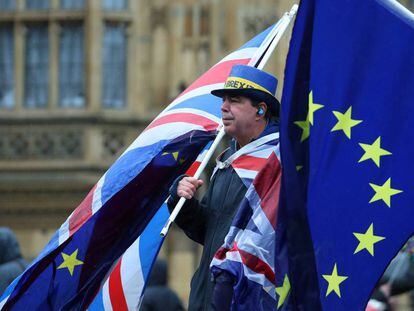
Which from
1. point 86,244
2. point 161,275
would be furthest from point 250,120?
point 161,275

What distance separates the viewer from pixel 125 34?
610 inches

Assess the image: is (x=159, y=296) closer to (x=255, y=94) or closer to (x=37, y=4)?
(x=255, y=94)

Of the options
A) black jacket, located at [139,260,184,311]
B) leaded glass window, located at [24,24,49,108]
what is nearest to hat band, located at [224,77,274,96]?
black jacket, located at [139,260,184,311]

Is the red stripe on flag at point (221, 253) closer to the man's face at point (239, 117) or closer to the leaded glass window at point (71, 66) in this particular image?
the man's face at point (239, 117)

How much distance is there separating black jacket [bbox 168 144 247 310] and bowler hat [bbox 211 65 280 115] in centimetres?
28

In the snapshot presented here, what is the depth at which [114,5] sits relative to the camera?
15.5m

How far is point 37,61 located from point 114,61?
0.81 metres

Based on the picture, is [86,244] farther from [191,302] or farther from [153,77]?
[153,77]

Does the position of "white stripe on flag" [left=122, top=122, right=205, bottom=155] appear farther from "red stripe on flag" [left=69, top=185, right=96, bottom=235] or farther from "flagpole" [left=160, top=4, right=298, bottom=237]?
"red stripe on flag" [left=69, top=185, right=96, bottom=235]

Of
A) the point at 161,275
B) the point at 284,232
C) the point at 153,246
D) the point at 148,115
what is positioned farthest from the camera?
the point at 148,115

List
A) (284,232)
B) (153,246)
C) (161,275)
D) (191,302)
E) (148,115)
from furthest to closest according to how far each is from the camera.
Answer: (148,115) < (161,275) < (153,246) < (191,302) < (284,232)

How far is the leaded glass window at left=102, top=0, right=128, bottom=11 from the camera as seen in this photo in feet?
50.7

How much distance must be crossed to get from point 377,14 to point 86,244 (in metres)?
2.05

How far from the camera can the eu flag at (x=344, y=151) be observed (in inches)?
223
